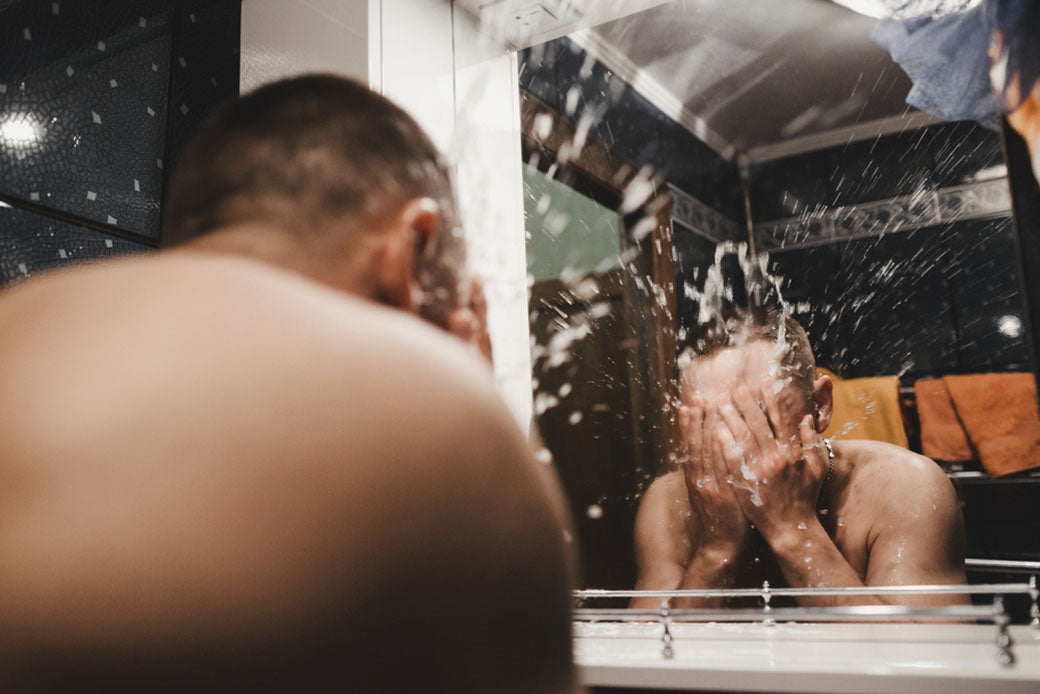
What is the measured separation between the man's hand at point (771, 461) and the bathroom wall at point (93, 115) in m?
0.99

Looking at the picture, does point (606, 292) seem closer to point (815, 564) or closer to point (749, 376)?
point (749, 376)

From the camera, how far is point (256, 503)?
0.25m

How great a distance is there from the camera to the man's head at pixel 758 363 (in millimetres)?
1012

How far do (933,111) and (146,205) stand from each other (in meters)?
1.19

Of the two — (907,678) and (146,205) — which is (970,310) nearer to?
(907,678)

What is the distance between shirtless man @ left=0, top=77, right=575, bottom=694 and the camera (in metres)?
0.25

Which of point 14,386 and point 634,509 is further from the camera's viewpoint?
point 634,509

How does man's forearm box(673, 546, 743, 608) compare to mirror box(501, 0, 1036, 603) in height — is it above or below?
below

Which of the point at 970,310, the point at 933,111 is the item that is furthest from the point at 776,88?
the point at 970,310

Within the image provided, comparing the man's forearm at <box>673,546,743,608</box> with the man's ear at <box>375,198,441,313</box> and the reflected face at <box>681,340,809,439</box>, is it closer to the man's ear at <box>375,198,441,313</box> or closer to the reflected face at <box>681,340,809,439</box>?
the reflected face at <box>681,340,809,439</box>

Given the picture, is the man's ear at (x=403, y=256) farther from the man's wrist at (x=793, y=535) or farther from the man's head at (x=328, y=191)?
the man's wrist at (x=793, y=535)

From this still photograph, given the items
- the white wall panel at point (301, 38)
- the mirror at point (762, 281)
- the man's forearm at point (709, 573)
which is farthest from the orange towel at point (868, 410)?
the white wall panel at point (301, 38)

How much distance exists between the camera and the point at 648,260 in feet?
3.83

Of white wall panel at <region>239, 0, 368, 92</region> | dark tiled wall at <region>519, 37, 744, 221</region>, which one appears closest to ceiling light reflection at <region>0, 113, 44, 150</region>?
white wall panel at <region>239, 0, 368, 92</region>
